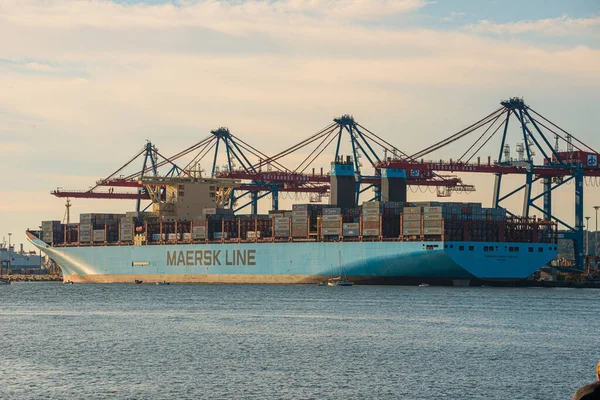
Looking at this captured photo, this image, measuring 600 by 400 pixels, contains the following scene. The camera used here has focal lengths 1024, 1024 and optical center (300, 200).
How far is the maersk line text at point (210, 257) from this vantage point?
111 meters

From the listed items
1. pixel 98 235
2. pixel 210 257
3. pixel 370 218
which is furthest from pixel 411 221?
pixel 98 235

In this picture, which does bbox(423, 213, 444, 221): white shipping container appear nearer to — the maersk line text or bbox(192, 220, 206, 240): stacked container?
the maersk line text

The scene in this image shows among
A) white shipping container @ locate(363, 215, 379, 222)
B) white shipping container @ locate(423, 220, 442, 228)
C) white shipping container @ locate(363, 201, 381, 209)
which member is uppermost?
white shipping container @ locate(363, 201, 381, 209)

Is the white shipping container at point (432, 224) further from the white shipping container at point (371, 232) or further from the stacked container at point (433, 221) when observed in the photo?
the white shipping container at point (371, 232)

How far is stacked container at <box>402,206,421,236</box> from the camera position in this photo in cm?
9662

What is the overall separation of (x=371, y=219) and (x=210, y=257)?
75.0ft

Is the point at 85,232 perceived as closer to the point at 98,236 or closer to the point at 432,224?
the point at 98,236

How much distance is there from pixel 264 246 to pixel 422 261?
19.7m

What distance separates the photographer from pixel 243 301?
79.4m

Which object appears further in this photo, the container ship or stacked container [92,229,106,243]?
stacked container [92,229,106,243]

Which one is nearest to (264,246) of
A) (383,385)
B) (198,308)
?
(198,308)

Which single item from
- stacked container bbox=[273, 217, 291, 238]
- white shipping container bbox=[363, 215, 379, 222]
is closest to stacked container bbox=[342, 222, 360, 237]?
white shipping container bbox=[363, 215, 379, 222]

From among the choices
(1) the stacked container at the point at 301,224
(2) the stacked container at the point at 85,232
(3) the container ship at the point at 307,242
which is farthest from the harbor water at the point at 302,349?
(2) the stacked container at the point at 85,232

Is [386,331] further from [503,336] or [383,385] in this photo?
[383,385]
